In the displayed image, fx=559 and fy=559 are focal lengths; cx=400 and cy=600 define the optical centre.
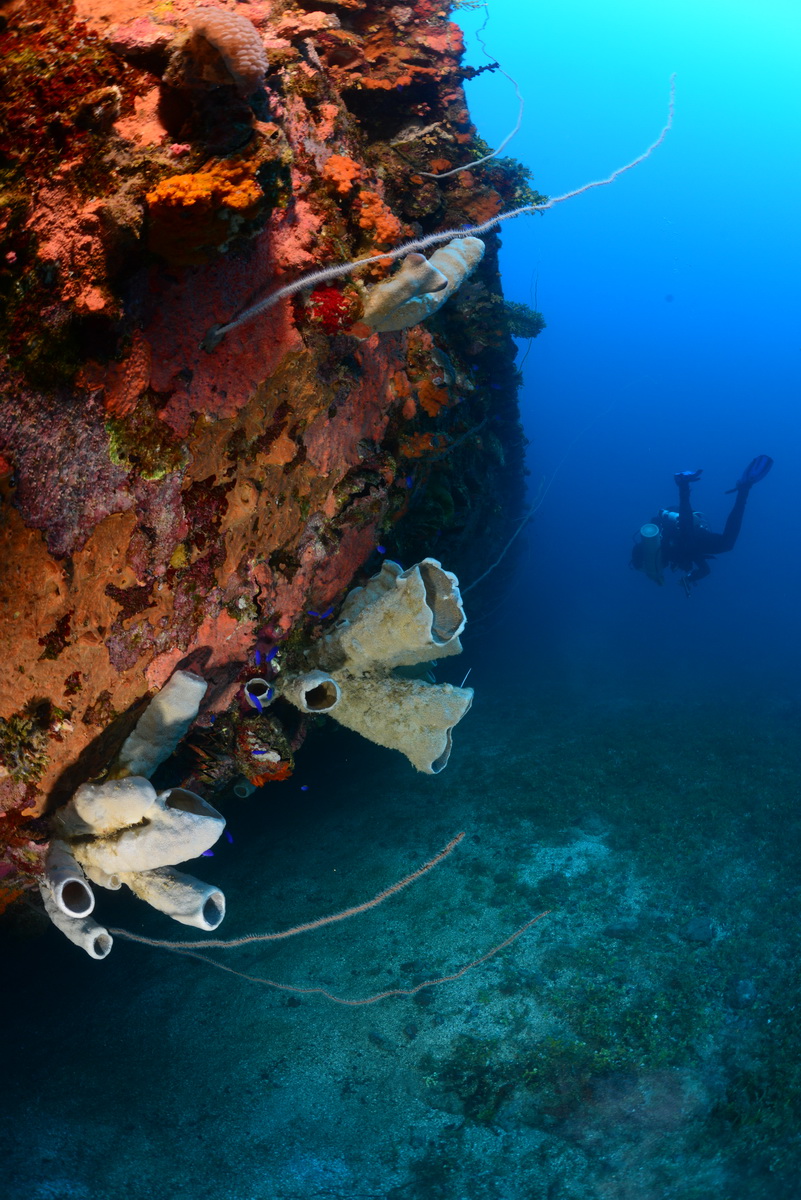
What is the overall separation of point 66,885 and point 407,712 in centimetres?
179

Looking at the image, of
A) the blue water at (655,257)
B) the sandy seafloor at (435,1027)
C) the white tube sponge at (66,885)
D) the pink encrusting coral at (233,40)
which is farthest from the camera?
the blue water at (655,257)

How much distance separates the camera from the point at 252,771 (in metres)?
3.13

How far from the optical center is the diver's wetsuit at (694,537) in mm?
15555

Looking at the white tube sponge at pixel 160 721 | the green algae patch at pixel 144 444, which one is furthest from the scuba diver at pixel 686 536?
the green algae patch at pixel 144 444

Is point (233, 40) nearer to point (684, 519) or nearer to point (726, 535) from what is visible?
point (684, 519)

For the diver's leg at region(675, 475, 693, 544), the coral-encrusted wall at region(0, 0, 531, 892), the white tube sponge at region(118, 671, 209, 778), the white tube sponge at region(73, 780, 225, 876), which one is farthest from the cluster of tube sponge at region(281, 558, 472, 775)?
the diver's leg at region(675, 475, 693, 544)

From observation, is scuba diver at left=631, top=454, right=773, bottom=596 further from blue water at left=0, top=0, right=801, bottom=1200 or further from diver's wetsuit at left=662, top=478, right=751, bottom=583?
blue water at left=0, top=0, right=801, bottom=1200

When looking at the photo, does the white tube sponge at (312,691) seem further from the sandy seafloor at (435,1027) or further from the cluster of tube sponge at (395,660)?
the sandy seafloor at (435,1027)

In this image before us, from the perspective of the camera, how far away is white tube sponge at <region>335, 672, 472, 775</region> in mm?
3234

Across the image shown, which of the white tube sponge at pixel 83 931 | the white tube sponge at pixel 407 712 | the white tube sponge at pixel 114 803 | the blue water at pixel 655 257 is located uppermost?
the white tube sponge at pixel 114 803

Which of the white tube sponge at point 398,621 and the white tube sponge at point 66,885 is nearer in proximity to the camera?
the white tube sponge at point 66,885

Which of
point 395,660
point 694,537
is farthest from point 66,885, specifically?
point 694,537

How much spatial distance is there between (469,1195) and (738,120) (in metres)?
165

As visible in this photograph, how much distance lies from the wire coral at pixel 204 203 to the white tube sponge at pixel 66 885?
7.14 ft
